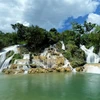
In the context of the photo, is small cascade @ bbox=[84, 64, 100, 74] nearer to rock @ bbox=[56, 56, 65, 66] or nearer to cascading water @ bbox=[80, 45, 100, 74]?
cascading water @ bbox=[80, 45, 100, 74]

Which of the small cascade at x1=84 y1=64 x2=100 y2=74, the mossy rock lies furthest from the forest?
the small cascade at x1=84 y1=64 x2=100 y2=74

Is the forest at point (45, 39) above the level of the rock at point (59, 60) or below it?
above

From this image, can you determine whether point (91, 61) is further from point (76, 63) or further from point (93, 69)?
point (93, 69)

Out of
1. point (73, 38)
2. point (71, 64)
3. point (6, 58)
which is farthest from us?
point (73, 38)

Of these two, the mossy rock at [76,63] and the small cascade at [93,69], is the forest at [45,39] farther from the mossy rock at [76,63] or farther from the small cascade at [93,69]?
the small cascade at [93,69]

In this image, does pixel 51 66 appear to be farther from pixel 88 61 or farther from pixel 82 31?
pixel 82 31

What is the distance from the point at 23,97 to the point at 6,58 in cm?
2845

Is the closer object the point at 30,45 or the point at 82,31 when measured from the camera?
the point at 30,45

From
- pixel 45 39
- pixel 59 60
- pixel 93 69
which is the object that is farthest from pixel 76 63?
pixel 45 39

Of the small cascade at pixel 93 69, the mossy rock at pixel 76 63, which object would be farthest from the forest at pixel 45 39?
the small cascade at pixel 93 69

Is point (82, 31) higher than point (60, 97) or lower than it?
higher

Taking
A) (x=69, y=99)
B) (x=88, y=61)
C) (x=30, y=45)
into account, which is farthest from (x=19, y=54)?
(x=69, y=99)

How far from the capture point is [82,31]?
6253 cm

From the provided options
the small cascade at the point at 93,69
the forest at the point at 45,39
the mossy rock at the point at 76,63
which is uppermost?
the forest at the point at 45,39
